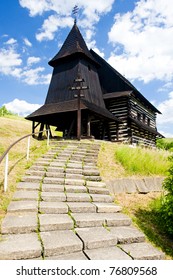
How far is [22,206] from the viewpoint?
4.49 metres

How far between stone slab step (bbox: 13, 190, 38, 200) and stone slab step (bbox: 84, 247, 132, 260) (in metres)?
2.04

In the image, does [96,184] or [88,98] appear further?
[88,98]

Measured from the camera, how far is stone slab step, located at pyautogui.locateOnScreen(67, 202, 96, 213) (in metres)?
4.82

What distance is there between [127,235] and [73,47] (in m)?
18.1

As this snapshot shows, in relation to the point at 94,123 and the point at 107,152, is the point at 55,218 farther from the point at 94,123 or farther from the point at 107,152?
the point at 94,123

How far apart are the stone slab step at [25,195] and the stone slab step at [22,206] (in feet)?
0.54

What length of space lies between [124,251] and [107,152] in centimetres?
739

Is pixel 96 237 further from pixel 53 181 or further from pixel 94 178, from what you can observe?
pixel 94 178

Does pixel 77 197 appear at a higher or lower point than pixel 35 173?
lower

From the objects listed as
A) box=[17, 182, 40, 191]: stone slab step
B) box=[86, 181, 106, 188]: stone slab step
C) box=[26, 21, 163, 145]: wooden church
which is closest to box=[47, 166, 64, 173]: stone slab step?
box=[86, 181, 106, 188]: stone slab step

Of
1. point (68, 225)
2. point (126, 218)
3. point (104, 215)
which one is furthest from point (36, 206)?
point (126, 218)

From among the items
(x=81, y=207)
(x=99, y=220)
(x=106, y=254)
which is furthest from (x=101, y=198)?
(x=106, y=254)

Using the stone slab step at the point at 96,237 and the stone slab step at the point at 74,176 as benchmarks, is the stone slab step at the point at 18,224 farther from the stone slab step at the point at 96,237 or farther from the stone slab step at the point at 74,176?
the stone slab step at the point at 74,176

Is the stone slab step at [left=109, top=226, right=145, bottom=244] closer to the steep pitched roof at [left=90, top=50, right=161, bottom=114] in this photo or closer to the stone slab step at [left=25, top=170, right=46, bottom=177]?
the stone slab step at [left=25, top=170, right=46, bottom=177]
